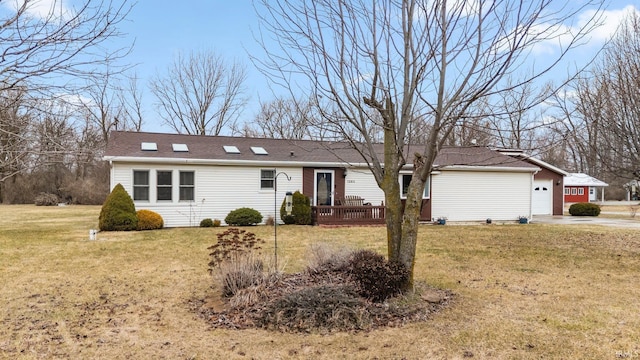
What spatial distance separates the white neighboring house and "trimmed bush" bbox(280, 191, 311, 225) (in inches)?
26.8

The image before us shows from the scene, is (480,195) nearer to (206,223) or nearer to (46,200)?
(206,223)

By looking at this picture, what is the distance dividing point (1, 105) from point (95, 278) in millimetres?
4457

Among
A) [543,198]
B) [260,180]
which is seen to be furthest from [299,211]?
[543,198]

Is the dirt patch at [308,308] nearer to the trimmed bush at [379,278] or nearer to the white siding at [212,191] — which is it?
the trimmed bush at [379,278]

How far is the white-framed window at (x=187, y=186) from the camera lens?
46.9 ft

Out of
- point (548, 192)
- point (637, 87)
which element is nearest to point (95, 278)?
point (637, 87)

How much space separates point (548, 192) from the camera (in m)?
22.6

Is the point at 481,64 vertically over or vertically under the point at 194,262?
over

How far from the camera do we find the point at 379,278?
5121 mm

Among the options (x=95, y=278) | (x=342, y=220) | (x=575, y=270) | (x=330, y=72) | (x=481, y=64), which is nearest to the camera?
(x=481, y=64)

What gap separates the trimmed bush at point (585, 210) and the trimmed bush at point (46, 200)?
104 feet

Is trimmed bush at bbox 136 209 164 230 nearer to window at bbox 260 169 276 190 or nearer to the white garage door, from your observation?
window at bbox 260 169 276 190

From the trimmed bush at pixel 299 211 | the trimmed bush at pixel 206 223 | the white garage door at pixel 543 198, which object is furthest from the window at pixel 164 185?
the white garage door at pixel 543 198

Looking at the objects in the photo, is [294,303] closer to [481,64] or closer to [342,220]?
[481,64]
